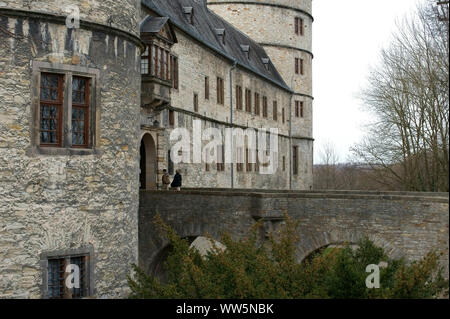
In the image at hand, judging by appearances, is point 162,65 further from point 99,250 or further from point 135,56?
point 99,250

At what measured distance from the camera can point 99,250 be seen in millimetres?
12703

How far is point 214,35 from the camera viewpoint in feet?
97.1

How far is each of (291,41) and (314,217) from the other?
26.2 meters

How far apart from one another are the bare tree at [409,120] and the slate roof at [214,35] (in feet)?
22.1

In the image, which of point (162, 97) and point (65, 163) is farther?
point (162, 97)

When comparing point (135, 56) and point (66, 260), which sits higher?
point (135, 56)

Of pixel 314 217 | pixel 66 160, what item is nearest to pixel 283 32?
pixel 314 217

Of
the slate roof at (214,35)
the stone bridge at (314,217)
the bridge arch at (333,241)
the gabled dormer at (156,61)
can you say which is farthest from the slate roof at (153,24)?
the bridge arch at (333,241)

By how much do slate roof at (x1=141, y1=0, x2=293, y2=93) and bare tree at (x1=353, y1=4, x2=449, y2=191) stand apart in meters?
6.75

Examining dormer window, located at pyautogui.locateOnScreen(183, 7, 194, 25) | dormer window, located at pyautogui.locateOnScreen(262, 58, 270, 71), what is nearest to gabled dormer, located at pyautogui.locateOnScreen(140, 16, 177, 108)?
dormer window, located at pyautogui.locateOnScreen(183, 7, 194, 25)

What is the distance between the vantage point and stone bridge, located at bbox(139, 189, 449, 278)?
46.1ft

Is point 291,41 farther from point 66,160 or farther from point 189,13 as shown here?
point 66,160
